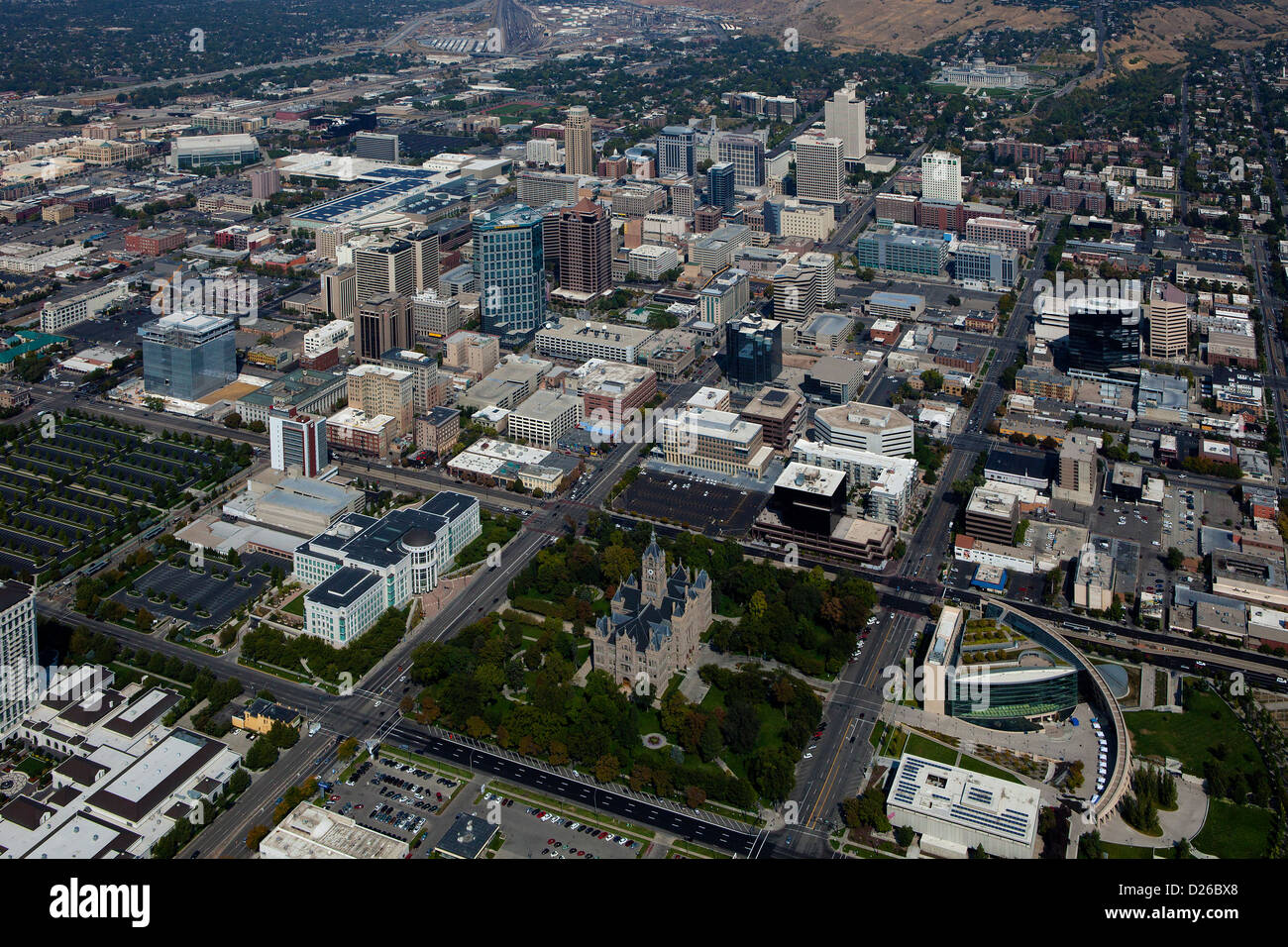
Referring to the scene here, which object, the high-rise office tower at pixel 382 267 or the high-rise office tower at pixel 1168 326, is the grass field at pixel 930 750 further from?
the high-rise office tower at pixel 382 267

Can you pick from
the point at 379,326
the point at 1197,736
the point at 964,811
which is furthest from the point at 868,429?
the point at 379,326

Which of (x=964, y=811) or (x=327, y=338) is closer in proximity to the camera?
(x=964, y=811)

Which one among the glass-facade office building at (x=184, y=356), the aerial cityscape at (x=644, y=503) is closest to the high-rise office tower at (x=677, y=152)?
the aerial cityscape at (x=644, y=503)

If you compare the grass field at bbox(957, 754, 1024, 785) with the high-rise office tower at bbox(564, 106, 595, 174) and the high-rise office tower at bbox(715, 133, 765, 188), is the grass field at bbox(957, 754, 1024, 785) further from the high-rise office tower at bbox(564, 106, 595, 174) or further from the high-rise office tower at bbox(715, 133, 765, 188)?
the high-rise office tower at bbox(564, 106, 595, 174)

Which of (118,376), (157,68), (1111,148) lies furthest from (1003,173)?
(157,68)

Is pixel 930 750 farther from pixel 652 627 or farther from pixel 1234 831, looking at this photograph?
pixel 652 627
